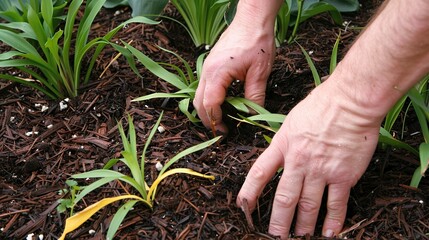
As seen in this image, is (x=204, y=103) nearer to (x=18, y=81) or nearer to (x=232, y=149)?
(x=232, y=149)

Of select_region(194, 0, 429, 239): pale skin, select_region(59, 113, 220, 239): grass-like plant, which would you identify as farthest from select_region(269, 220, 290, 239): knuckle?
select_region(59, 113, 220, 239): grass-like plant

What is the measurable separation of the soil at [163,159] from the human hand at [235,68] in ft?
0.36

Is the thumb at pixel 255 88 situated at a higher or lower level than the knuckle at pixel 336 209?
higher

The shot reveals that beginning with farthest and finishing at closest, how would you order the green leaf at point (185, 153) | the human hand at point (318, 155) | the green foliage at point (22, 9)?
the green foliage at point (22, 9) < the green leaf at point (185, 153) < the human hand at point (318, 155)

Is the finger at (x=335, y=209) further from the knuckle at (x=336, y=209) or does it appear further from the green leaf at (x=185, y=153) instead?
the green leaf at (x=185, y=153)

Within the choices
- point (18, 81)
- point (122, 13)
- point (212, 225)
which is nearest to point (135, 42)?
point (122, 13)

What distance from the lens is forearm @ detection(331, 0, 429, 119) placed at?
4.53 ft

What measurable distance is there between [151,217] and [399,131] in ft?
2.76

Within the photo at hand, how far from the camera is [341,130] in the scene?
5.06 feet

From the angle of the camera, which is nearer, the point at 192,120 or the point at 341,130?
the point at 341,130

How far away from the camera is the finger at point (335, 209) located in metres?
1.60

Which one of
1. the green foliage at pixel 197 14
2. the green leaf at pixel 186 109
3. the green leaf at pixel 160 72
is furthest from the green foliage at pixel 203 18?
the green leaf at pixel 186 109

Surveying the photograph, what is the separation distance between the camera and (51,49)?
6.82 feet

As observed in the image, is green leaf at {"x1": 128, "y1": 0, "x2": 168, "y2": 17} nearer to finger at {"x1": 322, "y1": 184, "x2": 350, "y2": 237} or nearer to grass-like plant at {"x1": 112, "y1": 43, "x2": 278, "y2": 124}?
grass-like plant at {"x1": 112, "y1": 43, "x2": 278, "y2": 124}
